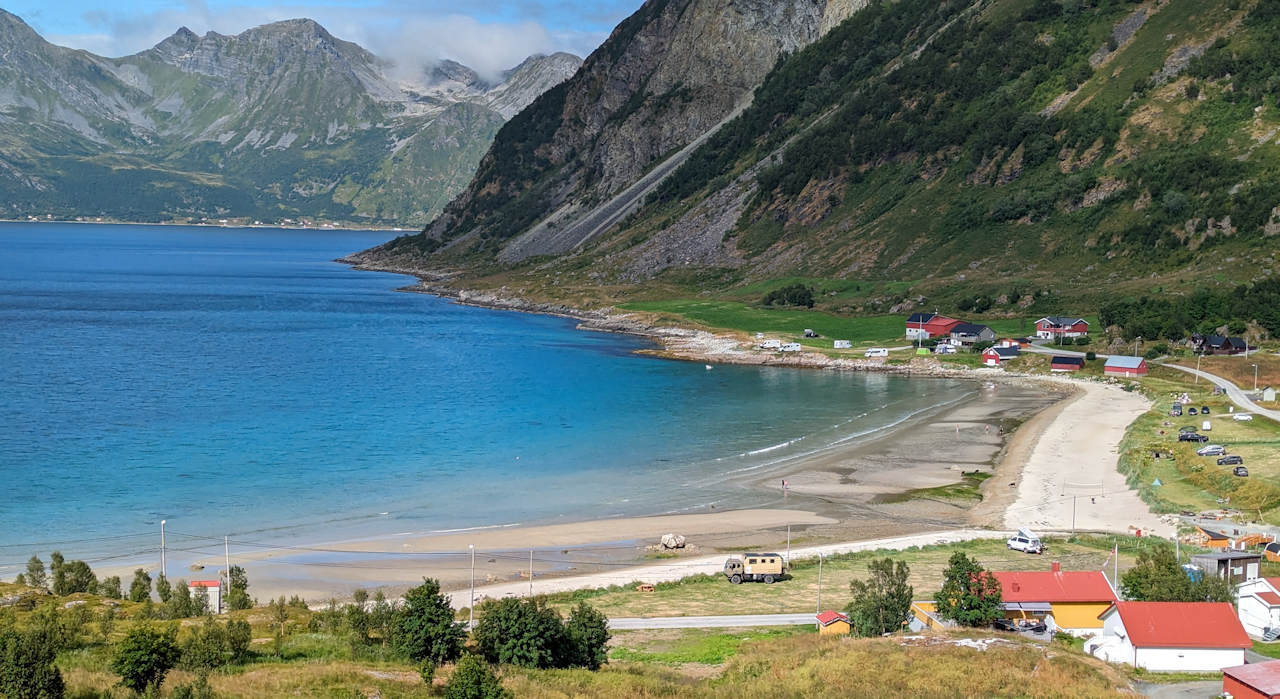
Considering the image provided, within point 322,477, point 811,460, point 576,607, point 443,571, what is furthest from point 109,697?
point 811,460

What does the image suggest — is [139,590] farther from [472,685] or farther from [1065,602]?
[1065,602]

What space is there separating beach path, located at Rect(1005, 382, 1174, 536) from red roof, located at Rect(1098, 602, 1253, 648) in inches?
766

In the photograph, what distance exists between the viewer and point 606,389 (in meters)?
105

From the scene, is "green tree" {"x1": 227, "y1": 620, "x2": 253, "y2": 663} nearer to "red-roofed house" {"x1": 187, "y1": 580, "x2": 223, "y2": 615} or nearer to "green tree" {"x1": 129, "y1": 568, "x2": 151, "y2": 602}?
"red-roofed house" {"x1": 187, "y1": 580, "x2": 223, "y2": 615}

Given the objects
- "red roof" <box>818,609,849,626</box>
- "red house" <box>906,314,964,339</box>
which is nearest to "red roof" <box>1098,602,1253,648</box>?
"red roof" <box>818,609,849,626</box>

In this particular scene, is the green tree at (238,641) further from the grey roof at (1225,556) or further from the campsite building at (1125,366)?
the campsite building at (1125,366)

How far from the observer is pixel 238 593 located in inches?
1642

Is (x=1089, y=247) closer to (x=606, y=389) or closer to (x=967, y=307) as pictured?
(x=967, y=307)

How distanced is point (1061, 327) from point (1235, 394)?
34874 mm

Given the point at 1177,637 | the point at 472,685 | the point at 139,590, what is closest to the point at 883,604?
the point at 1177,637

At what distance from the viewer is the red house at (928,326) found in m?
127

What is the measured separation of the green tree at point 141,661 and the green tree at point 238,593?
44.0 feet

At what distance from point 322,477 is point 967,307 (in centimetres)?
9546

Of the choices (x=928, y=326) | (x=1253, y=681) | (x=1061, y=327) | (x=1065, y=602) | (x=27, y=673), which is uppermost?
(x=928, y=326)
